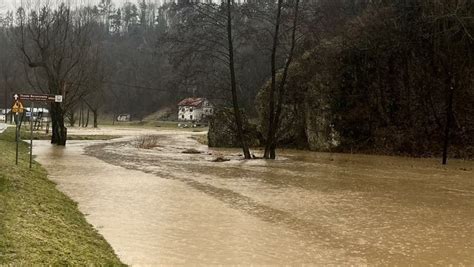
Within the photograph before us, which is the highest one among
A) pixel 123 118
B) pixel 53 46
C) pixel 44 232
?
pixel 53 46

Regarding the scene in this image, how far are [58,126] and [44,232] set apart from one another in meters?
32.3

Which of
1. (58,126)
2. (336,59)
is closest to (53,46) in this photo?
(58,126)

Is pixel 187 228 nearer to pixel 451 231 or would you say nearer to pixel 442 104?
pixel 451 231

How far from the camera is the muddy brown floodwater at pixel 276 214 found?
8648 mm

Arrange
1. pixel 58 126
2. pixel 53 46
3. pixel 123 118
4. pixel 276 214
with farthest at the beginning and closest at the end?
pixel 123 118, pixel 53 46, pixel 58 126, pixel 276 214

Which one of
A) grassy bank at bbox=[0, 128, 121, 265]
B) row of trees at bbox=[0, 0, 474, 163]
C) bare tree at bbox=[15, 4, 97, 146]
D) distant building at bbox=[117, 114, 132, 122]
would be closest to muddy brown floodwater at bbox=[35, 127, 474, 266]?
grassy bank at bbox=[0, 128, 121, 265]

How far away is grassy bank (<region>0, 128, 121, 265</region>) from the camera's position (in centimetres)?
662

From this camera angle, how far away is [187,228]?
1039 cm

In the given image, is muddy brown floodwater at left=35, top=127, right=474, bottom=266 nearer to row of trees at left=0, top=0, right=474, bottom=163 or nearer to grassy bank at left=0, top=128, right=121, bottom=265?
grassy bank at left=0, top=128, right=121, bottom=265

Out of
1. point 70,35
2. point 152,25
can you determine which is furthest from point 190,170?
point 152,25

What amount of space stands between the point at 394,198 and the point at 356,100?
2388 centimetres

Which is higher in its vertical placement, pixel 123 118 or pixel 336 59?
pixel 336 59

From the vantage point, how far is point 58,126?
38719mm

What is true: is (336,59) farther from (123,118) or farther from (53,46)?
(123,118)
